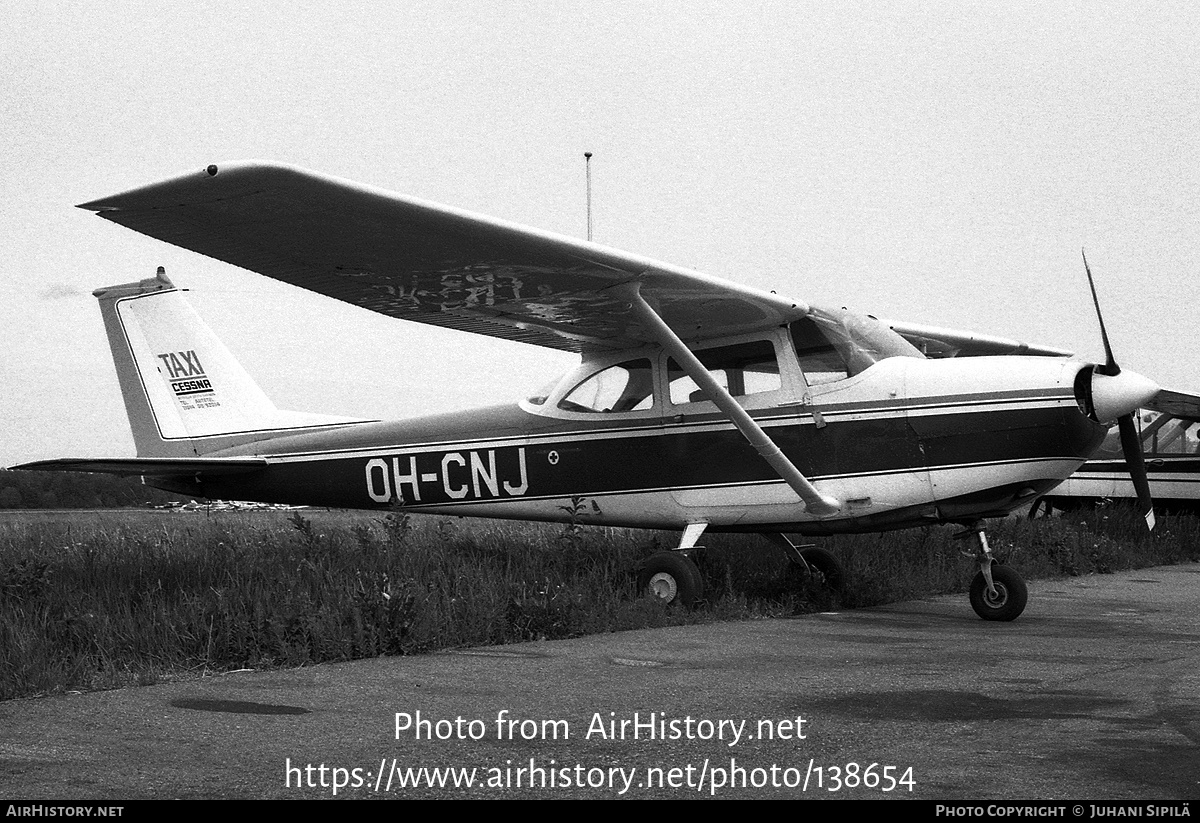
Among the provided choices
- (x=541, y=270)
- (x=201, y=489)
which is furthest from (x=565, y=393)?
(x=201, y=489)

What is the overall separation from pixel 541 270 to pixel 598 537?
144 inches

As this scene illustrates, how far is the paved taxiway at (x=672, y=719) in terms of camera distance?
11.4ft

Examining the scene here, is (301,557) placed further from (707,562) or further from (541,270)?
(707,562)

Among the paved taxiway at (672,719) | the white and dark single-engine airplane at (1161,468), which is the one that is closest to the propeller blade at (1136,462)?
the paved taxiway at (672,719)

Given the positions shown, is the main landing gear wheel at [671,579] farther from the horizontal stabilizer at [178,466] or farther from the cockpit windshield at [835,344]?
the horizontal stabilizer at [178,466]

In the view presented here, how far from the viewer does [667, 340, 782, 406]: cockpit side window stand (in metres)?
9.38

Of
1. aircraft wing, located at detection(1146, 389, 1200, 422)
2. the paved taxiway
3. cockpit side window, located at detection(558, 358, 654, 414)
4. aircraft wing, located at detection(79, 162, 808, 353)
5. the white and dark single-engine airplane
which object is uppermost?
aircraft wing, located at detection(79, 162, 808, 353)

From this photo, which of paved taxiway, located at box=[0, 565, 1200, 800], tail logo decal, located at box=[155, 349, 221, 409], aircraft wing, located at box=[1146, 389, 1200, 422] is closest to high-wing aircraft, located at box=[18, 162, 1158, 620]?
tail logo decal, located at box=[155, 349, 221, 409]

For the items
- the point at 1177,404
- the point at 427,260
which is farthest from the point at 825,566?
the point at 1177,404

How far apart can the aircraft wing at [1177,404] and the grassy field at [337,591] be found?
298 inches

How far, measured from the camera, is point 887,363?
8.97 metres

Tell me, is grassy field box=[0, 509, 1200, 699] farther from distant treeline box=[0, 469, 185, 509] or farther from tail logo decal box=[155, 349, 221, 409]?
distant treeline box=[0, 469, 185, 509]

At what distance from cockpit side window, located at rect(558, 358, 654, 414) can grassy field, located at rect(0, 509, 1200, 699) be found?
1.12 meters

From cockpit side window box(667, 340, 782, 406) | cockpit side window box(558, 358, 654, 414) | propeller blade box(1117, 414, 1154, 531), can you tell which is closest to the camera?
propeller blade box(1117, 414, 1154, 531)
